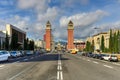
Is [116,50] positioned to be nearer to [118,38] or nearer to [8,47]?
[118,38]

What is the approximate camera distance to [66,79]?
15.5m

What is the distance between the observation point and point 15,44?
113438 millimetres

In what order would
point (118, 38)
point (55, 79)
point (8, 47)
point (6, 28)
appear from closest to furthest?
point (55, 79), point (118, 38), point (8, 47), point (6, 28)

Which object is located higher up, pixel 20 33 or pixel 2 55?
pixel 20 33

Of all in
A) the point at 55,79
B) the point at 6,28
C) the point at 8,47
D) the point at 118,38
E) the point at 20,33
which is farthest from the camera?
the point at 20,33

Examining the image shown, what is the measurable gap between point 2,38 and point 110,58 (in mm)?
74794

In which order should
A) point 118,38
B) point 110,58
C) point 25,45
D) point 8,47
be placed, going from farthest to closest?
point 25,45, point 8,47, point 118,38, point 110,58

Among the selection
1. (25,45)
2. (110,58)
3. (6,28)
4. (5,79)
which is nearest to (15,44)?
(6,28)

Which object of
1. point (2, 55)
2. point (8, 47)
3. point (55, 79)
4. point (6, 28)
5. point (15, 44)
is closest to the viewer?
point (55, 79)

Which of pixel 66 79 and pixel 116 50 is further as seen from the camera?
pixel 116 50

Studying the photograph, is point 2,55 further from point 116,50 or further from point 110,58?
point 116,50

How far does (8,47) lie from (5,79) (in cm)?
9081

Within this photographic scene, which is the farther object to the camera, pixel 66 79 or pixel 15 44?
pixel 15 44

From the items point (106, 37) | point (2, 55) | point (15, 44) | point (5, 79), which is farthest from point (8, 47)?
point (5, 79)
